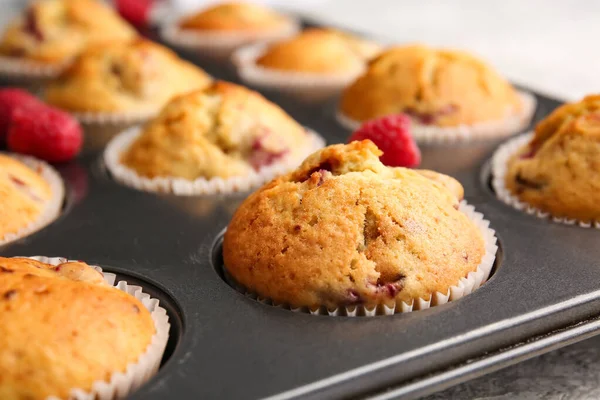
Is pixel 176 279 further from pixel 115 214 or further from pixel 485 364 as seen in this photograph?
pixel 485 364

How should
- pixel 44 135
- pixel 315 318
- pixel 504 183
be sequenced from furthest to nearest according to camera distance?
pixel 44 135 < pixel 504 183 < pixel 315 318

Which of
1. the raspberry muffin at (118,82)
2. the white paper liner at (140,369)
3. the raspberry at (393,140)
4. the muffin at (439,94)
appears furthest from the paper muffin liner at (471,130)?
the white paper liner at (140,369)

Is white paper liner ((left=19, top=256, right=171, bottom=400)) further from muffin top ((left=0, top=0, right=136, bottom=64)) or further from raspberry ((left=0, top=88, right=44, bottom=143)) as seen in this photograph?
muffin top ((left=0, top=0, right=136, bottom=64))

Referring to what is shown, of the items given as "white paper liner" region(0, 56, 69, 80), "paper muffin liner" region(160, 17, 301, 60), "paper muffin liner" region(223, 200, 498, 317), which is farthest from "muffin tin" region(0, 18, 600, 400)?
"paper muffin liner" region(160, 17, 301, 60)

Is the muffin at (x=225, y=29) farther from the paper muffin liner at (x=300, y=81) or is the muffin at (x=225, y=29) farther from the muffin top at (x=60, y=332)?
the muffin top at (x=60, y=332)

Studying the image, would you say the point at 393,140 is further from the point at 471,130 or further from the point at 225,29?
the point at 225,29

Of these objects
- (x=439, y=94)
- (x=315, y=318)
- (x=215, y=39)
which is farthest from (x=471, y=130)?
(x=215, y=39)
